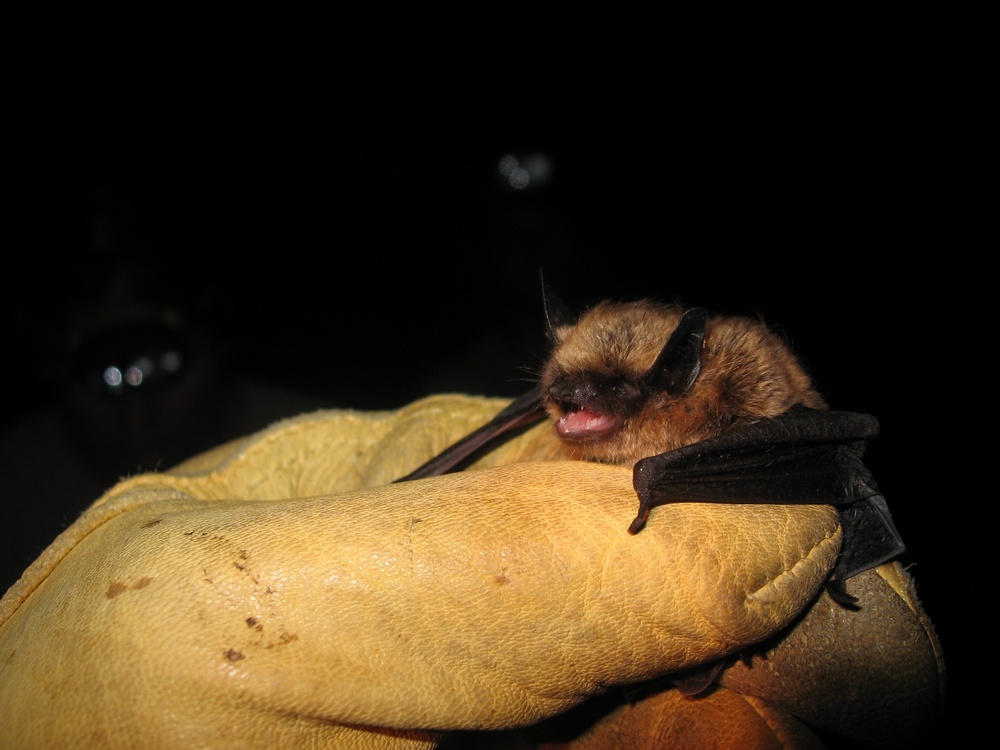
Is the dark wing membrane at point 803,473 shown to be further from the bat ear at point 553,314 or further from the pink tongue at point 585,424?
the bat ear at point 553,314

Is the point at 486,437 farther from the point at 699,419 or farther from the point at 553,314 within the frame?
the point at 699,419

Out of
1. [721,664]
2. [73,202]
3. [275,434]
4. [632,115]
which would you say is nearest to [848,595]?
[721,664]

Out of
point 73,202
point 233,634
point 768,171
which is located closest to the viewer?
point 233,634

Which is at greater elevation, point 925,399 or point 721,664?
point 721,664

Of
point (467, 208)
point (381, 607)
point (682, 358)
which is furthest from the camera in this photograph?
point (467, 208)

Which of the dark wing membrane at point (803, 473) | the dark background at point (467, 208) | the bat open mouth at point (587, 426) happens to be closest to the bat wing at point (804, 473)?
the dark wing membrane at point (803, 473)

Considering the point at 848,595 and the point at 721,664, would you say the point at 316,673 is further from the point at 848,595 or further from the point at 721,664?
the point at 848,595

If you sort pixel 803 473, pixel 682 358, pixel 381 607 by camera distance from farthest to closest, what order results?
pixel 682 358, pixel 803 473, pixel 381 607

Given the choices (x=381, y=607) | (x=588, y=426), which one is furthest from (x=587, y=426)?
(x=381, y=607)
